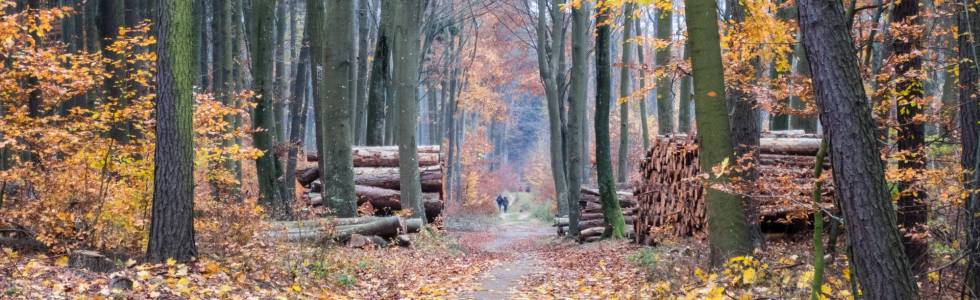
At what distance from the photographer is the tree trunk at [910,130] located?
761 centimetres

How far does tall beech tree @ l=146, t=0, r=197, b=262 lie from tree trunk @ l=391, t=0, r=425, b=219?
9.47m

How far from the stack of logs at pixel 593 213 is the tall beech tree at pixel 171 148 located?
11923 mm

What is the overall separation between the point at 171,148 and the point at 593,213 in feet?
48.1

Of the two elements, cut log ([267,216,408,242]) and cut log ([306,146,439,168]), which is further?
cut log ([306,146,439,168])

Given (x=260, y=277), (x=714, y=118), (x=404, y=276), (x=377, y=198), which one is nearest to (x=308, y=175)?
(x=377, y=198)

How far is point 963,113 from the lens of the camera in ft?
22.8

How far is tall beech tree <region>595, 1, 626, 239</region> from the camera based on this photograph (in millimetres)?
16094

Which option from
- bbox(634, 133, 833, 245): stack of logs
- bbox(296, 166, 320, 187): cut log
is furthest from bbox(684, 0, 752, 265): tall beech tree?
bbox(296, 166, 320, 187): cut log

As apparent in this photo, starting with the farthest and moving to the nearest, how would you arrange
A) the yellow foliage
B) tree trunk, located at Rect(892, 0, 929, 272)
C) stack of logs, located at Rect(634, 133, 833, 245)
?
stack of logs, located at Rect(634, 133, 833, 245)
the yellow foliage
tree trunk, located at Rect(892, 0, 929, 272)

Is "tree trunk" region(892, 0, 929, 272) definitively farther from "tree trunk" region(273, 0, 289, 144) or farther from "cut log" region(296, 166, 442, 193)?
"tree trunk" region(273, 0, 289, 144)

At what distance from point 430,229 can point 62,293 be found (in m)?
11.7

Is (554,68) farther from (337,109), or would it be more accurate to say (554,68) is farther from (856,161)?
(856,161)

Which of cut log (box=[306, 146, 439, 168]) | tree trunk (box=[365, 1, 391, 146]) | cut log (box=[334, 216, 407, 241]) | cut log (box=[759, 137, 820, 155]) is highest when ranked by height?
tree trunk (box=[365, 1, 391, 146])

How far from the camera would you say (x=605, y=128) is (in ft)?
53.7
